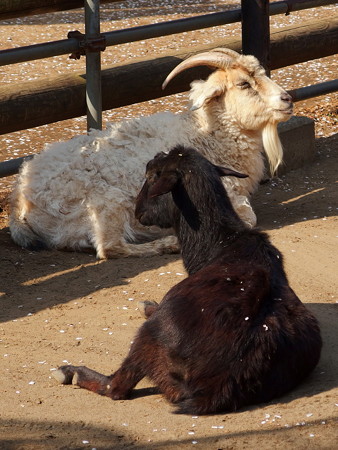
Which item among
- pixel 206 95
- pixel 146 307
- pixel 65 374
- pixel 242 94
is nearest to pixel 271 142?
pixel 242 94

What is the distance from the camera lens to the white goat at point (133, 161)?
22.1 ft

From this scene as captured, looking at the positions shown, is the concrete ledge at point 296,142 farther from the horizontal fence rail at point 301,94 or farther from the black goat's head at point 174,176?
the black goat's head at point 174,176

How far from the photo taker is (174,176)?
479cm

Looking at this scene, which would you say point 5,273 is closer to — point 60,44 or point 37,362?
point 37,362

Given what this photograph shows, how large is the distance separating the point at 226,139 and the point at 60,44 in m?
1.59

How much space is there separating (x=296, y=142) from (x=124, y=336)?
4125 mm

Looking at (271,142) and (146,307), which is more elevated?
(271,142)

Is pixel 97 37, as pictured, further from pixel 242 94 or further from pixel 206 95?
pixel 242 94

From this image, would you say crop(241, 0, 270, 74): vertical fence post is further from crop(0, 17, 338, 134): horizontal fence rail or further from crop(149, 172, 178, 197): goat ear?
crop(149, 172, 178, 197): goat ear

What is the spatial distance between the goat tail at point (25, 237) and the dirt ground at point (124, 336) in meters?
0.07

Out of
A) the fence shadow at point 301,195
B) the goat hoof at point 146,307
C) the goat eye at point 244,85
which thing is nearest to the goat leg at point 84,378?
the goat hoof at point 146,307

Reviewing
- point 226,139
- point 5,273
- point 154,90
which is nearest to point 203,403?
point 5,273

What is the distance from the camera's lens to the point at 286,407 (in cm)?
413

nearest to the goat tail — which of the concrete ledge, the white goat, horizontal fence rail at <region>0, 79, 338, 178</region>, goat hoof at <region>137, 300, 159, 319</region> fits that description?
the white goat
